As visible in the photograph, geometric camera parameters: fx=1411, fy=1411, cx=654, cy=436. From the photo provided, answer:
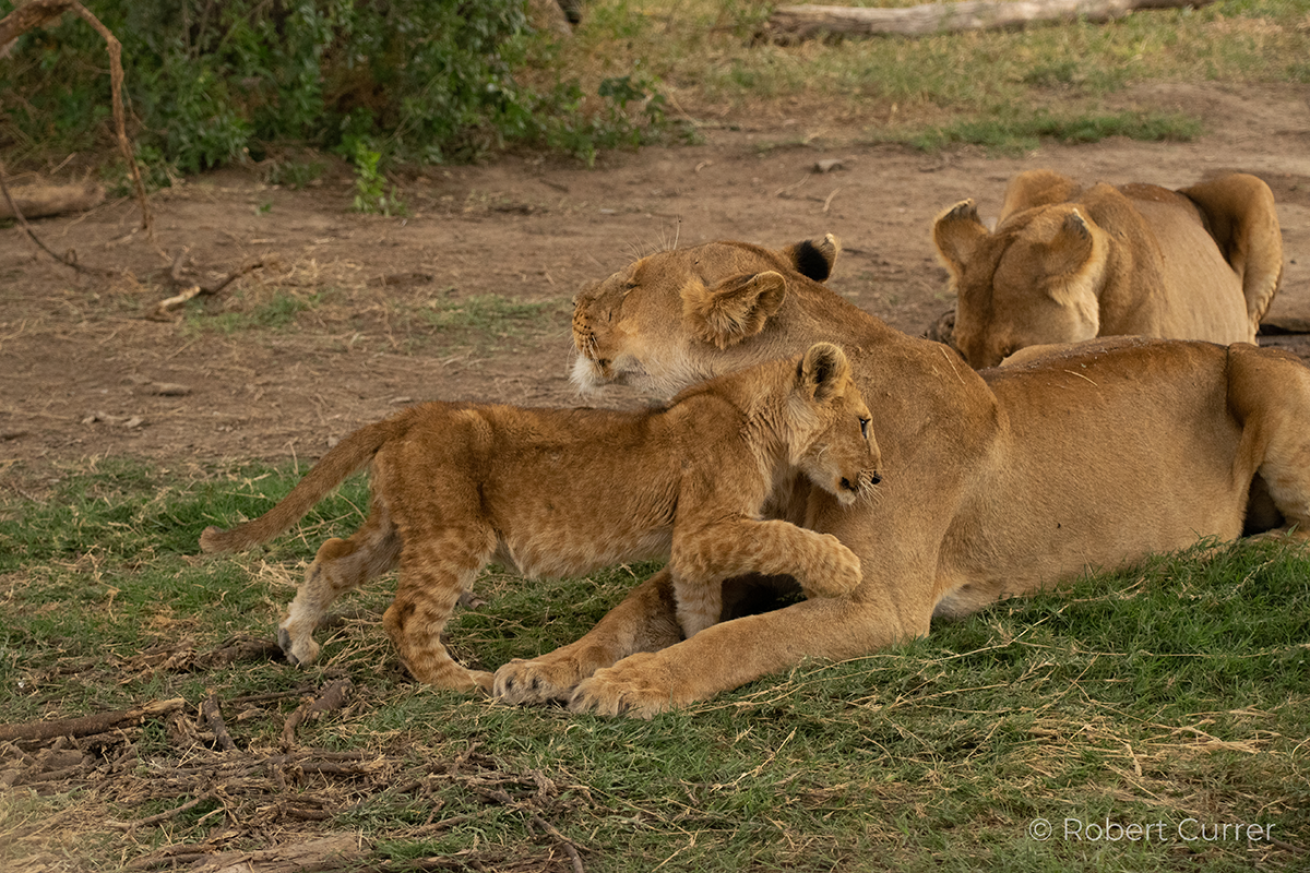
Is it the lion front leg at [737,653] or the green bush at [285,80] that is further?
the green bush at [285,80]

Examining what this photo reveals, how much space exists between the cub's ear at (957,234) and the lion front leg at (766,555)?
8.16 ft

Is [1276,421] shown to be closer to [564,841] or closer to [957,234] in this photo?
[957,234]

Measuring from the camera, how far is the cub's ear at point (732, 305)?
4.22m

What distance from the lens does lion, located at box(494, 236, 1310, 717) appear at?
397cm

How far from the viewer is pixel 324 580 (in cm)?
411

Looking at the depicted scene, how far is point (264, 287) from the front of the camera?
8.24 m

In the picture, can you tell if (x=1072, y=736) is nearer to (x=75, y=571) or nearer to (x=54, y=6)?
(x=75, y=571)

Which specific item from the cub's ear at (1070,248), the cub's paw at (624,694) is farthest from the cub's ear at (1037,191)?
the cub's paw at (624,694)

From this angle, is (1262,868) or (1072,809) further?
(1072,809)

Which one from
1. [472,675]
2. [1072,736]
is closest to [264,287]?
[472,675]

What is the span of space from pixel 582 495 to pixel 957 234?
2.78 meters

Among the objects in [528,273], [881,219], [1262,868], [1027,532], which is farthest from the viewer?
[881,219]

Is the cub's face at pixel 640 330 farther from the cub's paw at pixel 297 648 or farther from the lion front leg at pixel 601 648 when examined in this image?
the cub's paw at pixel 297 648

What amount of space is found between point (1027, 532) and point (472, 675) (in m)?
1.73
